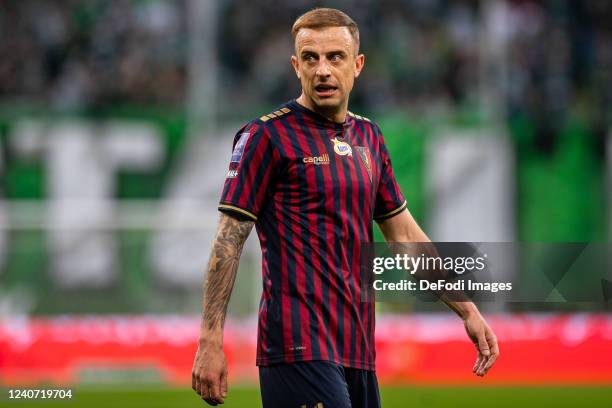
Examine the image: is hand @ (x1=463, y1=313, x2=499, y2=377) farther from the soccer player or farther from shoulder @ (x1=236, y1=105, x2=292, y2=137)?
shoulder @ (x1=236, y1=105, x2=292, y2=137)

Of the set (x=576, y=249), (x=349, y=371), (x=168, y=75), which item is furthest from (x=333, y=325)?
(x=168, y=75)

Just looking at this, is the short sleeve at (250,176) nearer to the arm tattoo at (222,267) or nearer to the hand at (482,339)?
the arm tattoo at (222,267)

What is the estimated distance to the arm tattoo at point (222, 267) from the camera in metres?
4.33

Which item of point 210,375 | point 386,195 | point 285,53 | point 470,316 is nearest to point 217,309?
point 210,375

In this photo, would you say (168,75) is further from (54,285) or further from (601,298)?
(601,298)

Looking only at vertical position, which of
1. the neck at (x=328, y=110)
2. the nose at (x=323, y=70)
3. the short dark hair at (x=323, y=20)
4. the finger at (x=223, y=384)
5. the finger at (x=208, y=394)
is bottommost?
the finger at (x=208, y=394)

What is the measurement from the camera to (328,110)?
464 cm

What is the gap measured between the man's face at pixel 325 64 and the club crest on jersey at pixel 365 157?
20cm

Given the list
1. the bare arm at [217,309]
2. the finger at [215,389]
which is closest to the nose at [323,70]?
the bare arm at [217,309]

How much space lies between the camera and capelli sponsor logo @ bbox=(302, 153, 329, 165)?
14.8 feet

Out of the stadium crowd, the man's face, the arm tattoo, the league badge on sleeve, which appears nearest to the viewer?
the arm tattoo

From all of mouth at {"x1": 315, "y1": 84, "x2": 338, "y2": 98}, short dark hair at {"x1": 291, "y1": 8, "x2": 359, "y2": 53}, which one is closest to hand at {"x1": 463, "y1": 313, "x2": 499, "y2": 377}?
mouth at {"x1": 315, "y1": 84, "x2": 338, "y2": 98}

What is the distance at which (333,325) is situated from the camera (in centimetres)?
447

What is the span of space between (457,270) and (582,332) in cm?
840
